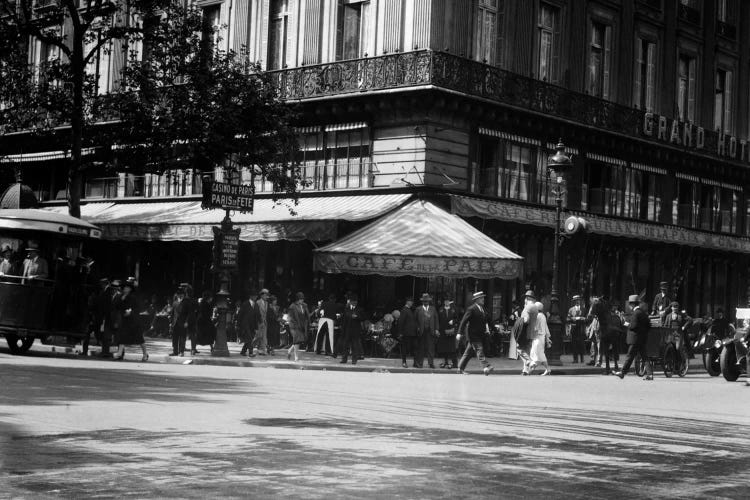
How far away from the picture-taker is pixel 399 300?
94.5 ft

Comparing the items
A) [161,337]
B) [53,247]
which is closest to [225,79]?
[53,247]

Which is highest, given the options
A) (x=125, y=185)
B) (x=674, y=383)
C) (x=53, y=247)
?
(x=125, y=185)

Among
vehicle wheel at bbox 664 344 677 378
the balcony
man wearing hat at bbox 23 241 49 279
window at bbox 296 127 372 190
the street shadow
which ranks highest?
the balcony

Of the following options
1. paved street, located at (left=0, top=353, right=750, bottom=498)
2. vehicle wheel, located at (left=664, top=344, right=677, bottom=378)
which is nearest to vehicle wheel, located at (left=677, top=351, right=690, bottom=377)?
vehicle wheel, located at (left=664, top=344, right=677, bottom=378)

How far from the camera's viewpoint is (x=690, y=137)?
38.5 m

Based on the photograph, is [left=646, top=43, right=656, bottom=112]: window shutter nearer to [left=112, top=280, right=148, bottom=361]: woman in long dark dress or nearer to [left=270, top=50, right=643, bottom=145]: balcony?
[left=270, top=50, right=643, bottom=145]: balcony

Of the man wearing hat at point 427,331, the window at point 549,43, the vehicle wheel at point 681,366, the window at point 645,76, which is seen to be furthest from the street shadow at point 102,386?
the window at point 645,76

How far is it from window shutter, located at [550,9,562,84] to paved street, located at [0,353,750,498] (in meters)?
17.3

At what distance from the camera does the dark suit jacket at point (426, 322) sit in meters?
24.0

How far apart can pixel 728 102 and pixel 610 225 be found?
411 inches

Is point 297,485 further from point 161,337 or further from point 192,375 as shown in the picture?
point 161,337

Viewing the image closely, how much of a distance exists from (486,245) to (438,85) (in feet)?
14.0

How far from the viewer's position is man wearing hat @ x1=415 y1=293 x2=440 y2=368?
2403cm

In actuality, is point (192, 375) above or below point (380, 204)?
below
